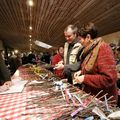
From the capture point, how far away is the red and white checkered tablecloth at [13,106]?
1652 millimetres

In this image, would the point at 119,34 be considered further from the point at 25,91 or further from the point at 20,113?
the point at 20,113

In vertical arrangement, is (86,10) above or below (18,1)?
below

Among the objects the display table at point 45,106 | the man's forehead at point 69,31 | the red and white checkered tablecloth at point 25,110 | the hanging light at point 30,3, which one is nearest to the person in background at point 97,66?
the display table at point 45,106

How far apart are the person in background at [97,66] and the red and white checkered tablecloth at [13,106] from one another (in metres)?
0.62

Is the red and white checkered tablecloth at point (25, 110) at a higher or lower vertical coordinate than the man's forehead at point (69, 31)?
lower

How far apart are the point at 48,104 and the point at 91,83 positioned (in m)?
0.57

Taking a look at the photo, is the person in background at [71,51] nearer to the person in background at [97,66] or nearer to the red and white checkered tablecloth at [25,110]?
the person in background at [97,66]

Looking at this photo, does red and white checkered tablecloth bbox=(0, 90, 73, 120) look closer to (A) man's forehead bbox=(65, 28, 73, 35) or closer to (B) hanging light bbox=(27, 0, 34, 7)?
(A) man's forehead bbox=(65, 28, 73, 35)

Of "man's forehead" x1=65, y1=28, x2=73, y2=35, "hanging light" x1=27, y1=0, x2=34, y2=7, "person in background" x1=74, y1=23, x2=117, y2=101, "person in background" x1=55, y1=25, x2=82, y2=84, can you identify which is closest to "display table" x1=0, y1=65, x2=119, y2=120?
"person in background" x1=74, y1=23, x2=117, y2=101

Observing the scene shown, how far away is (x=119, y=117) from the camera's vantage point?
131 centimetres

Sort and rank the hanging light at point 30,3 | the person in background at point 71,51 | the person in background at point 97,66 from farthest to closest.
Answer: the hanging light at point 30,3 → the person in background at point 71,51 → the person in background at point 97,66

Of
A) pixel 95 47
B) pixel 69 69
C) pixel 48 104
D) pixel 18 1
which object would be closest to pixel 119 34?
pixel 18 1

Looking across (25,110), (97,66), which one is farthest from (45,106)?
(97,66)

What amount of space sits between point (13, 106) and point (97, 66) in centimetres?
91
